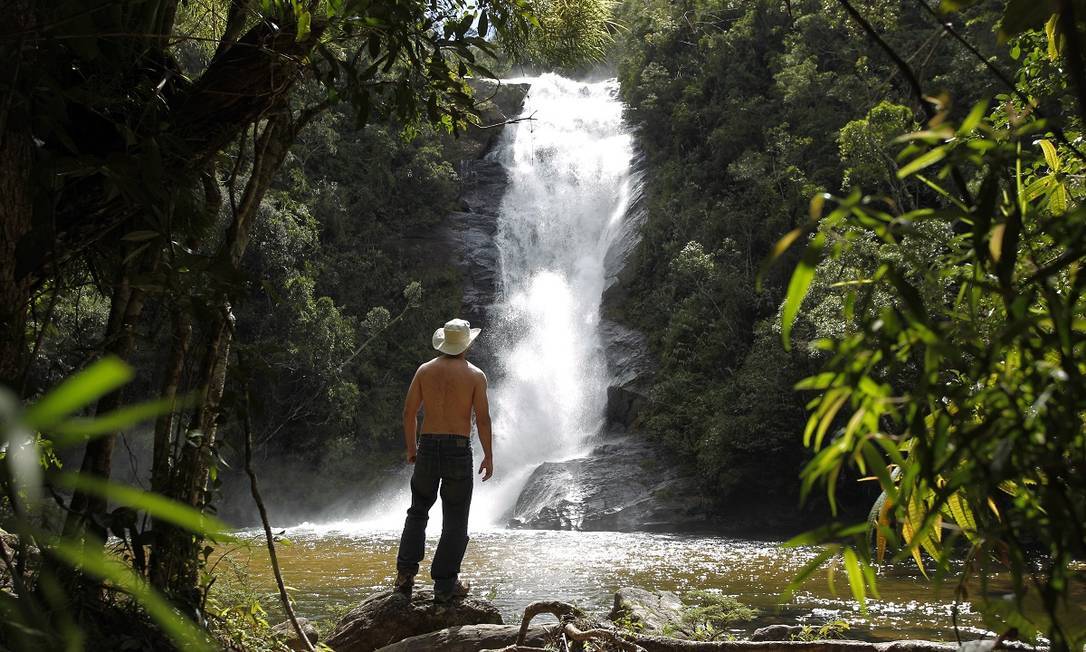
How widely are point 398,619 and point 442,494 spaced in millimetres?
729

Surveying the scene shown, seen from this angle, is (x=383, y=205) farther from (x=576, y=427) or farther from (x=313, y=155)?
(x=576, y=427)

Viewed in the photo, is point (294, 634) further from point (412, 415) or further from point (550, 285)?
point (550, 285)

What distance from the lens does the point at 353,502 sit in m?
21.7

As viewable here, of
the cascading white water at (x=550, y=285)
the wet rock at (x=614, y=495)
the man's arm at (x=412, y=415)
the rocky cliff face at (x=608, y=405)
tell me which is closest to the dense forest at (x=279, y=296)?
the man's arm at (x=412, y=415)

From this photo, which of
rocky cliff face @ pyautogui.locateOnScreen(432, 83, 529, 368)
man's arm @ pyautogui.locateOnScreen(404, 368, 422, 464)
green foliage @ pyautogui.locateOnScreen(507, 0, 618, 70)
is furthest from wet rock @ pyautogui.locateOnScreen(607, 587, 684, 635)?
rocky cliff face @ pyautogui.locateOnScreen(432, 83, 529, 368)

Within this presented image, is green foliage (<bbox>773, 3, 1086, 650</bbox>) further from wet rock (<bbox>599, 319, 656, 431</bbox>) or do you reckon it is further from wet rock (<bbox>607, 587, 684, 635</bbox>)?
wet rock (<bbox>599, 319, 656, 431</bbox>)

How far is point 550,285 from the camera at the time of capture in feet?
81.3

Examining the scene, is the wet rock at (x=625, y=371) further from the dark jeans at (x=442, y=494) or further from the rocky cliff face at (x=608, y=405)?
the dark jeans at (x=442, y=494)

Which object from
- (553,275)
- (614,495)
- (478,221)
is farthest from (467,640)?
(478,221)

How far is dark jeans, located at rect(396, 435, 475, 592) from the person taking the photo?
4.82 meters

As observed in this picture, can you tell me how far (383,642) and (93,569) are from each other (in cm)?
443

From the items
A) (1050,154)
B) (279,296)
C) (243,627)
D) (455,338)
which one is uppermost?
(455,338)

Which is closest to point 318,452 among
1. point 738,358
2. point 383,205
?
point 383,205

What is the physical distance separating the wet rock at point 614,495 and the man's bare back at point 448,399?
11.2 meters
